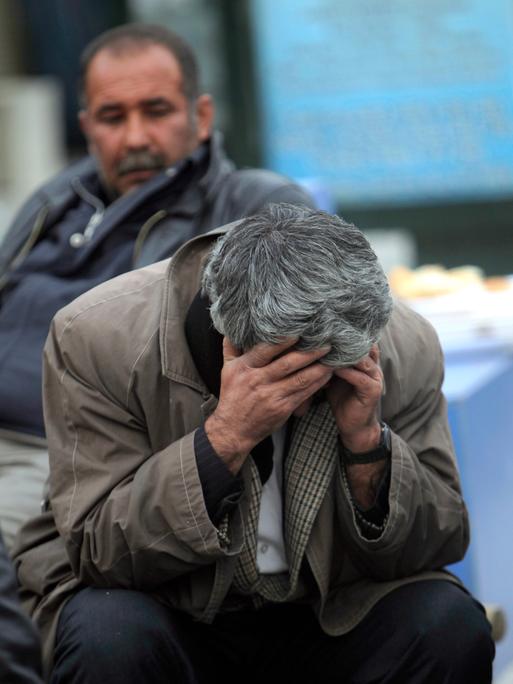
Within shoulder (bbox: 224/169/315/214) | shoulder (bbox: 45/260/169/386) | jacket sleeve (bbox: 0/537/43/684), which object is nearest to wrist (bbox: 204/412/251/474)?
shoulder (bbox: 45/260/169/386)

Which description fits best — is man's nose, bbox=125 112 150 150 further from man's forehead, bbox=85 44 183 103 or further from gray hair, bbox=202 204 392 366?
gray hair, bbox=202 204 392 366

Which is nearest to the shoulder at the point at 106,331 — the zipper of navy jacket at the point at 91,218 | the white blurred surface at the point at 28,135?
the zipper of navy jacket at the point at 91,218

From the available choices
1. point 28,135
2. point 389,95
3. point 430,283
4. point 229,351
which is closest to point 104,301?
point 229,351

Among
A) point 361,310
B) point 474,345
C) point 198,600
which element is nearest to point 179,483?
point 198,600

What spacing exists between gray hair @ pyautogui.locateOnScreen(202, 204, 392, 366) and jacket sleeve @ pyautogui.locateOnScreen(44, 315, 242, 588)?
0.91ft

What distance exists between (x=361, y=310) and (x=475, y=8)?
540 cm

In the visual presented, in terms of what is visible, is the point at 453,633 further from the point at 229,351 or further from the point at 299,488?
the point at 229,351

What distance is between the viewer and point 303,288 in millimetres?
2518

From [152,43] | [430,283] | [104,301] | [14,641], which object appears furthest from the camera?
[430,283]

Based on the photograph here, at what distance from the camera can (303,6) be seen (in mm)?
7984

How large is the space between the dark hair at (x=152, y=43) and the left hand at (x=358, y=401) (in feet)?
5.18

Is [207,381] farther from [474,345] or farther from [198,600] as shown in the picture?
[474,345]

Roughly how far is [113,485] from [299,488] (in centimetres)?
36

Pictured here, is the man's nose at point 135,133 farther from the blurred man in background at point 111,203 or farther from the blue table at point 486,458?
the blue table at point 486,458
